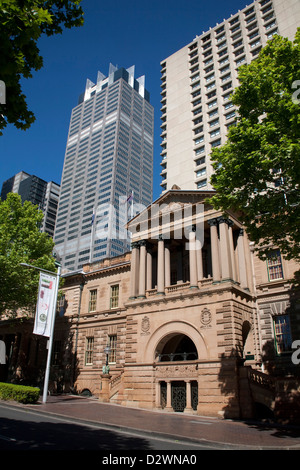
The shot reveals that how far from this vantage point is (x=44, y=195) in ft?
594

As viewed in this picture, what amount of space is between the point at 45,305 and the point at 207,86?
215 ft

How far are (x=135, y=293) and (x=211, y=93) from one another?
191 ft

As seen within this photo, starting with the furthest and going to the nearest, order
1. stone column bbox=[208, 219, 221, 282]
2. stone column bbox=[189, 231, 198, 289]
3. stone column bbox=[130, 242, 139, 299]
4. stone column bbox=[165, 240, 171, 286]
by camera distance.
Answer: stone column bbox=[130, 242, 139, 299]
stone column bbox=[165, 240, 171, 286]
stone column bbox=[189, 231, 198, 289]
stone column bbox=[208, 219, 221, 282]

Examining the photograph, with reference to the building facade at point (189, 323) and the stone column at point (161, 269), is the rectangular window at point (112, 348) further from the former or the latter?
the stone column at point (161, 269)

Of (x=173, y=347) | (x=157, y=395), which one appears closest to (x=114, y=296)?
(x=173, y=347)

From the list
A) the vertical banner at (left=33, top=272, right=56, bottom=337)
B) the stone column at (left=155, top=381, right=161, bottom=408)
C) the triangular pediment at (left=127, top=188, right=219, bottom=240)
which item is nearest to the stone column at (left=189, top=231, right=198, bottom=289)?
the triangular pediment at (left=127, top=188, right=219, bottom=240)

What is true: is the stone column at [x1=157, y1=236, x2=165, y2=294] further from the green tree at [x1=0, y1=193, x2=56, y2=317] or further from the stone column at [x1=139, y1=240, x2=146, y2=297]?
the green tree at [x1=0, y1=193, x2=56, y2=317]

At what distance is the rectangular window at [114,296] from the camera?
33594mm

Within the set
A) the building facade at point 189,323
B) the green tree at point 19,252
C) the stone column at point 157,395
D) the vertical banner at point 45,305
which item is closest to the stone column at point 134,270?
the building facade at point 189,323

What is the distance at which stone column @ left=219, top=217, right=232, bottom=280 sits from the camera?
24.0m

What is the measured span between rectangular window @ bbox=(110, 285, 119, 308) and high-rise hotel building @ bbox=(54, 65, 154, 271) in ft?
367

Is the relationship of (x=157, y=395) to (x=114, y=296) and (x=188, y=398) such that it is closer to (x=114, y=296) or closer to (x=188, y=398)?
(x=188, y=398)

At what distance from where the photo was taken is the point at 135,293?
94.9 ft
